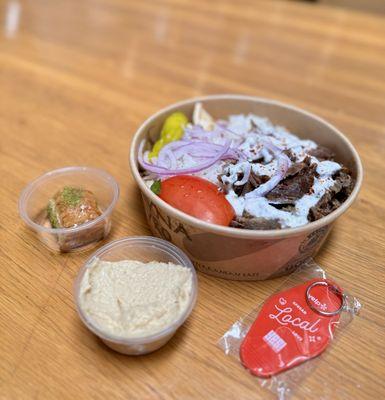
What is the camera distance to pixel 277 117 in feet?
3.26

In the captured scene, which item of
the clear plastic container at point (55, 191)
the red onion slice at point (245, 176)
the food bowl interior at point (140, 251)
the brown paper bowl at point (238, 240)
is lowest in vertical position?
the clear plastic container at point (55, 191)

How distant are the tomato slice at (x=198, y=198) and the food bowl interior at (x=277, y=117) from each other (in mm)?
147

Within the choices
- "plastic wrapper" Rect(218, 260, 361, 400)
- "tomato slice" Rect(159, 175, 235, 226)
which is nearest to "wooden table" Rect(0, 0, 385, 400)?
"plastic wrapper" Rect(218, 260, 361, 400)

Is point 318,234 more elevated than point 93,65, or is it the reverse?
point 318,234

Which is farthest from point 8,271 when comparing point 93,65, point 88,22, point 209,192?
point 88,22

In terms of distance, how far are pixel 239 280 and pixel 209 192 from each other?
167mm

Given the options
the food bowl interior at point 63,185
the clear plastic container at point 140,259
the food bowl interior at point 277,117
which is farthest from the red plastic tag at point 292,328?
the food bowl interior at point 63,185

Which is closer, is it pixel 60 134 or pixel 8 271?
pixel 8 271

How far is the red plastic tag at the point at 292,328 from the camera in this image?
62 centimetres

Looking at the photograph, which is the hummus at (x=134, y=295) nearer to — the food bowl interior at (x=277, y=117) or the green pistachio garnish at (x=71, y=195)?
the green pistachio garnish at (x=71, y=195)

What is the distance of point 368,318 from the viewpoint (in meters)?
0.70

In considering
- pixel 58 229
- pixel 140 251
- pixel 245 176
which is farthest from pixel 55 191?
pixel 245 176

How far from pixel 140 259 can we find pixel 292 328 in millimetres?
276

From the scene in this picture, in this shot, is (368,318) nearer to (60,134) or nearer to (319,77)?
(60,134)
